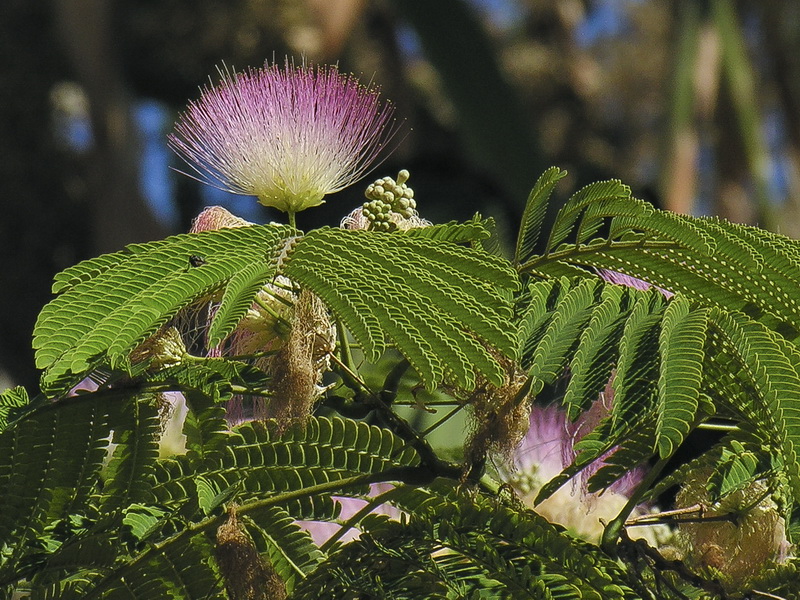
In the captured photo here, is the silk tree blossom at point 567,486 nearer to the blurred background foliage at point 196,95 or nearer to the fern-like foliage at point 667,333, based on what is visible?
the fern-like foliage at point 667,333

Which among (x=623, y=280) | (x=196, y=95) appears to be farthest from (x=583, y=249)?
(x=196, y=95)

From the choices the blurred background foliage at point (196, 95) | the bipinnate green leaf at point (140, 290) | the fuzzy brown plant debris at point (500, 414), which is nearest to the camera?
the bipinnate green leaf at point (140, 290)

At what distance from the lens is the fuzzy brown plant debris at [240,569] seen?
1332mm

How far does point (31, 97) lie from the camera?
1042cm

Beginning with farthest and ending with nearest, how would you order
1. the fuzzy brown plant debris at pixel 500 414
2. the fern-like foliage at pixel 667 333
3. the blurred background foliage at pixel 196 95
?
the blurred background foliage at pixel 196 95 → the fuzzy brown plant debris at pixel 500 414 → the fern-like foliage at pixel 667 333

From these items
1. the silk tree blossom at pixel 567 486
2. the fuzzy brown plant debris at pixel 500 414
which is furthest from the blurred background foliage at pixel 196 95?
the fuzzy brown plant debris at pixel 500 414

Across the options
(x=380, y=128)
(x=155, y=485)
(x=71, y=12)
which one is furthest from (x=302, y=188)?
(x=71, y=12)

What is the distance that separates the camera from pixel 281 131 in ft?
4.90

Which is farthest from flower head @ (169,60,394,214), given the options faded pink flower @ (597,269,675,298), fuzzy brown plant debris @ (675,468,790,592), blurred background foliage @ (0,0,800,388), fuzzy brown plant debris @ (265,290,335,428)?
blurred background foliage @ (0,0,800,388)

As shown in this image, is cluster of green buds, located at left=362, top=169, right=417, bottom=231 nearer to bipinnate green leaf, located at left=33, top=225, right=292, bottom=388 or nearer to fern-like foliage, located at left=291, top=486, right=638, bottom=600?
bipinnate green leaf, located at left=33, top=225, right=292, bottom=388

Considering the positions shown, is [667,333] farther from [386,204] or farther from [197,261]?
[197,261]

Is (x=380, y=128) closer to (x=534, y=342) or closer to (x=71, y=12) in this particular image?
(x=534, y=342)

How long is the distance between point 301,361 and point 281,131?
338 mm

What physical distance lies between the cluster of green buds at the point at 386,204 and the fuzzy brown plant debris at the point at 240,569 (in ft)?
1.35
